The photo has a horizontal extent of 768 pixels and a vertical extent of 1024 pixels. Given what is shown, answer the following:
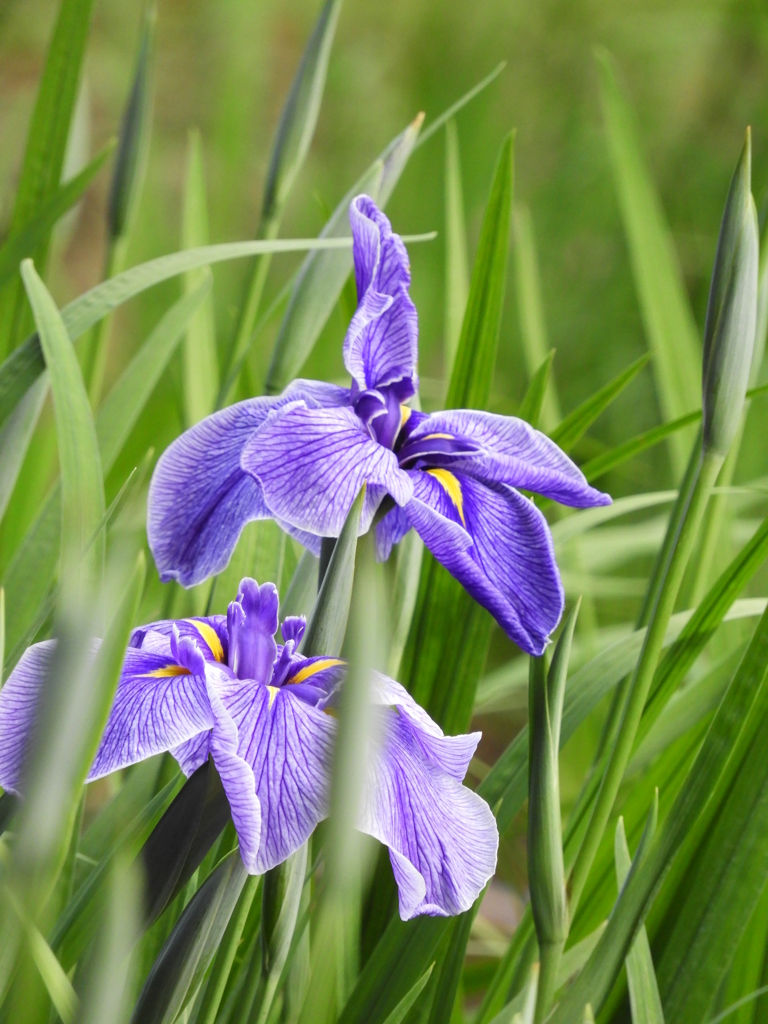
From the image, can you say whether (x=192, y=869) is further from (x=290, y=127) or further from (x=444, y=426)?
(x=290, y=127)

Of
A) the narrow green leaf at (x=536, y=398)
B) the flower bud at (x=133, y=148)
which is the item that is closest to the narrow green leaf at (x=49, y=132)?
the flower bud at (x=133, y=148)

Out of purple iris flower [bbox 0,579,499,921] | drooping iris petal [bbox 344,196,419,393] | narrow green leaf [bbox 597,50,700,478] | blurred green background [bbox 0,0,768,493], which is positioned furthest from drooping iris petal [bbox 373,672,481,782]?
blurred green background [bbox 0,0,768,493]

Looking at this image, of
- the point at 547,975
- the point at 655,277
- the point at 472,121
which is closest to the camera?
the point at 547,975

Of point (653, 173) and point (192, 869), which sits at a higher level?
point (653, 173)

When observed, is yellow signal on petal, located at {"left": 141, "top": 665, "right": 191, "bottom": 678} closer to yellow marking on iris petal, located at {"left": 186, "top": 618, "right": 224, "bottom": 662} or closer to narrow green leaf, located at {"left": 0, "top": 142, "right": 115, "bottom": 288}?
yellow marking on iris petal, located at {"left": 186, "top": 618, "right": 224, "bottom": 662}

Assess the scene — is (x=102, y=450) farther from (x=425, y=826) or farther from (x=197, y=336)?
(x=425, y=826)

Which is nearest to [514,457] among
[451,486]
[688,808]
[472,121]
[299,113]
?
[451,486]

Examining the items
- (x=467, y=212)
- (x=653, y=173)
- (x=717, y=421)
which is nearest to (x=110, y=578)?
(x=717, y=421)
